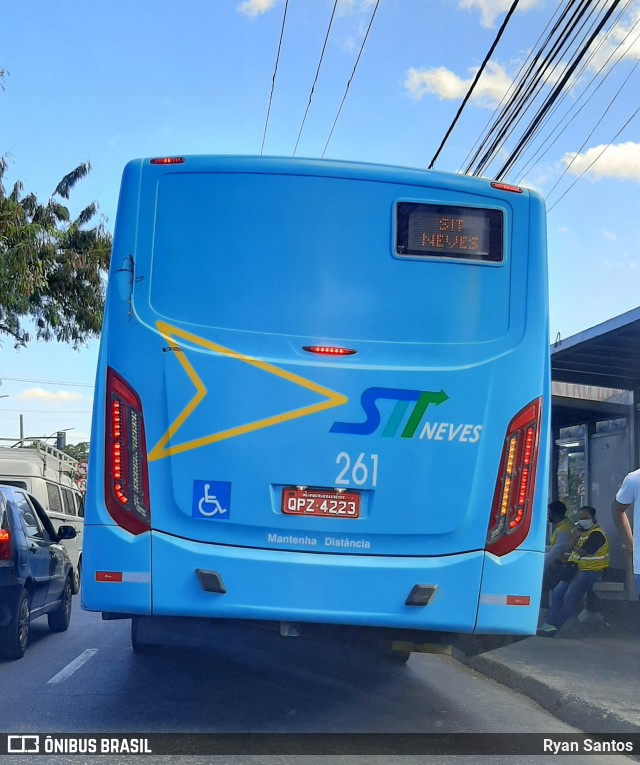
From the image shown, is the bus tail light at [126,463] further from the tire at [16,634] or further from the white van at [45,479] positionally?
the white van at [45,479]

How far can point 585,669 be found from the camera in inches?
348

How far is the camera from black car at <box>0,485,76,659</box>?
→ 9.07 metres

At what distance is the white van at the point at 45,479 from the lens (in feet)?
60.5

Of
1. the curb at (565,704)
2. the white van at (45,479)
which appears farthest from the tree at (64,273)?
the curb at (565,704)

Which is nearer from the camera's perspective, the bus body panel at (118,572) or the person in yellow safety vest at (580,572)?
the bus body panel at (118,572)

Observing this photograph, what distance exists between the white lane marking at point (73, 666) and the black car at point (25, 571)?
1.85 ft

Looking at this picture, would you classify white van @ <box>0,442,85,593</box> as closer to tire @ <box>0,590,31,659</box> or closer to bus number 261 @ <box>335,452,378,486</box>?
tire @ <box>0,590,31,659</box>

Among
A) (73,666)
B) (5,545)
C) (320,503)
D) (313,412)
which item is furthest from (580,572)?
(313,412)

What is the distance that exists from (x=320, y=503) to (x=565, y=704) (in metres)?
2.92

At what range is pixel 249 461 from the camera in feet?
18.6

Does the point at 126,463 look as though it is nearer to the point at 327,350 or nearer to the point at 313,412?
the point at 313,412

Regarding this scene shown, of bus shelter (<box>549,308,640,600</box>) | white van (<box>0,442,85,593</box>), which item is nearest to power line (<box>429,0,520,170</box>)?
bus shelter (<box>549,308,640,600</box>)

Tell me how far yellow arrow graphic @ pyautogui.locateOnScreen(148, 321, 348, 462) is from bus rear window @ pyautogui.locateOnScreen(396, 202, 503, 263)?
0.98m

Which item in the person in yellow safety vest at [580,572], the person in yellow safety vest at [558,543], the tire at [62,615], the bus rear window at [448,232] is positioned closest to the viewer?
the bus rear window at [448,232]
